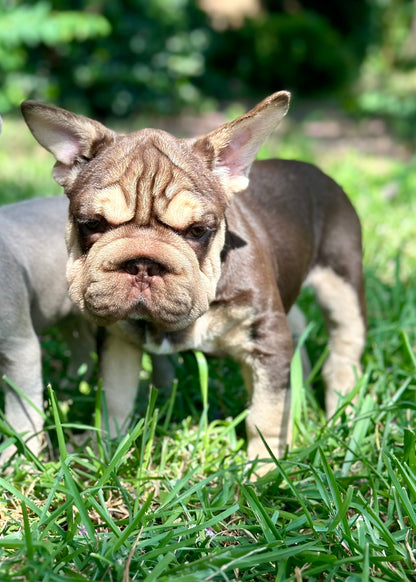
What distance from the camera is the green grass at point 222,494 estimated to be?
276 centimetres

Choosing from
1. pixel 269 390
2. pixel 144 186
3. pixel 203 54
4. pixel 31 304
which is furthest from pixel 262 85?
pixel 144 186

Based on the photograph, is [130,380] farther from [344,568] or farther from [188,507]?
[344,568]

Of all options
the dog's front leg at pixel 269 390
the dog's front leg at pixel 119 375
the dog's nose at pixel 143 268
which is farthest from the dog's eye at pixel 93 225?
the dog's front leg at pixel 269 390

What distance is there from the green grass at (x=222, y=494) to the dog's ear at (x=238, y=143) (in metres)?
1.20

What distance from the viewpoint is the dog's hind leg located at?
15.9 feet

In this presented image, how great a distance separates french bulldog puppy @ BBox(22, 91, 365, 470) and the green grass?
0.90ft

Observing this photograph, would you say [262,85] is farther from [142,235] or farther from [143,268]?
[143,268]

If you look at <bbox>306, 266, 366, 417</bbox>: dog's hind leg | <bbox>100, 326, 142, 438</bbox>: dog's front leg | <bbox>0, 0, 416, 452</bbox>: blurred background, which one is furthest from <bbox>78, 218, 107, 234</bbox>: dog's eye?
<bbox>306, 266, 366, 417</bbox>: dog's hind leg

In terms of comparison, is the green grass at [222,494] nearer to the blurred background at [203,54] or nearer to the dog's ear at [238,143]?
the dog's ear at [238,143]

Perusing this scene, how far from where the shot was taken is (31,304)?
4320 mm

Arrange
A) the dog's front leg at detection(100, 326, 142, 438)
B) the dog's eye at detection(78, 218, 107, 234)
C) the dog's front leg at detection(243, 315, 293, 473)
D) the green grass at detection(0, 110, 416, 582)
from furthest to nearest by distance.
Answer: the dog's front leg at detection(100, 326, 142, 438)
the dog's front leg at detection(243, 315, 293, 473)
the dog's eye at detection(78, 218, 107, 234)
the green grass at detection(0, 110, 416, 582)

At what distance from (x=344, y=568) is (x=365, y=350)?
2.64 m

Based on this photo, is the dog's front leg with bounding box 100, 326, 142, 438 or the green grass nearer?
the green grass

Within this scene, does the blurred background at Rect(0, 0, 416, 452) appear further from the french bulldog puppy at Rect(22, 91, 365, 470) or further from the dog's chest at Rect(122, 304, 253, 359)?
the dog's chest at Rect(122, 304, 253, 359)
